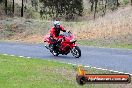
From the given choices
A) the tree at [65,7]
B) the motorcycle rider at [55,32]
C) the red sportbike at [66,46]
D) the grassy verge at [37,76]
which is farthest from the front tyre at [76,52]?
Answer: the tree at [65,7]

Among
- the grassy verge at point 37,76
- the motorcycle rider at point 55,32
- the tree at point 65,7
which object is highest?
the tree at point 65,7

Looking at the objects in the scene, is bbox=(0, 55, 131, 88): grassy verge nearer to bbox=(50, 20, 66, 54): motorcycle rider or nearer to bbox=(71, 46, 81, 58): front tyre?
bbox=(71, 46, 81, 58): front tyre

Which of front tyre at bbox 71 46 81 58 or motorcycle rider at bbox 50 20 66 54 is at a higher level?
motorcycle rider at bbox 50 20 66 54

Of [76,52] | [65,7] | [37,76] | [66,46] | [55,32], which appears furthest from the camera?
[65,7]

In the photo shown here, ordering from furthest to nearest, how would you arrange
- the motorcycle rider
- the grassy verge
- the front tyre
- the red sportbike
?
the motorcycle rider → the red sportbike → the front tyre → the grassy verge

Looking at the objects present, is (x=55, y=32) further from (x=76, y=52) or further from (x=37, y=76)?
(x=37, y=76)

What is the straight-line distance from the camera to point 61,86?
10922mm

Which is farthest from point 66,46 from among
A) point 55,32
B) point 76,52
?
point 55,32

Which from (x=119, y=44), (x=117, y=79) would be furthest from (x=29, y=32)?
(x=117, y=79)

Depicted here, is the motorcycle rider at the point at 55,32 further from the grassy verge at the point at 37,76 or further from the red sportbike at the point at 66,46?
the grassy verge at the point at 37,76

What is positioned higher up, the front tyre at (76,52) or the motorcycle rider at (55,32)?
the motorcycle rider at (55,32)

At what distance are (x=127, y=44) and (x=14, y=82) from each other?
1882 cm

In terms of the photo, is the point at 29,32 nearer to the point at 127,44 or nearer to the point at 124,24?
the point at 124,24

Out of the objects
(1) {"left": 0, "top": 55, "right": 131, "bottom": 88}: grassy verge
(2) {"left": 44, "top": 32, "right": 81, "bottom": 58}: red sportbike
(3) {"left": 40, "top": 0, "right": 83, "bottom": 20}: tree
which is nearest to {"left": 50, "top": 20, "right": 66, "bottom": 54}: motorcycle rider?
(2) {"left": 44, "top": 32, "right": 81, "bottom": 58}: red sportbike
